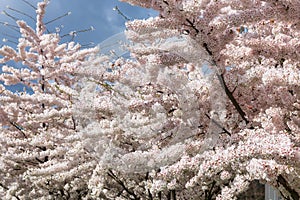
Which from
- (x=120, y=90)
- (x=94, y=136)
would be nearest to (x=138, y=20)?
(x=120, y=90)

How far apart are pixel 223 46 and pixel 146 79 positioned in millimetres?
1110

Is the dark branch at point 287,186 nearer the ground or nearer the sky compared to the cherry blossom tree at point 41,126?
nearer the ground

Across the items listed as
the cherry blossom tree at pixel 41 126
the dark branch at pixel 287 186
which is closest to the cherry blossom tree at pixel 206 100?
the dark branch at pixel 287 186

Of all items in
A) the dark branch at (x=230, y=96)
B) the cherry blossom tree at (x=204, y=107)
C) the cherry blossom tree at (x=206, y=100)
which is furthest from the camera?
the dark branch at (x=230, y=96)

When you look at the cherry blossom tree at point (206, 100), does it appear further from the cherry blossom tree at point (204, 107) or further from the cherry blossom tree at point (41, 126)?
the cherry blossom tree at point (41, 126)

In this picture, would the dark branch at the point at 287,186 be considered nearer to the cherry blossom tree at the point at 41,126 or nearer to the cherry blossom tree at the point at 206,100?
the cherry blossom tree at the point at 206,100

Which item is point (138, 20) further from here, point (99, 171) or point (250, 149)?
point (99, 171)

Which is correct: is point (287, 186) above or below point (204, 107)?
below

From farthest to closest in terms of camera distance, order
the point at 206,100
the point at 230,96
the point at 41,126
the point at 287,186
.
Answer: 1. the point at 41,126
2. the point at 206,100
3. the point at 230,96
4. the point at 287,186

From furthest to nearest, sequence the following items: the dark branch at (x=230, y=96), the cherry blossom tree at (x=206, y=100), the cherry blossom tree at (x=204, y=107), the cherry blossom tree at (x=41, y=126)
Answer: the cherry blossom tree at (x=41, y=126) < the dark branch at (x=230, y=96) < the cherry blossom tree at (x=206, y=100) < the cherry blossom tree at (x=204, y=107)

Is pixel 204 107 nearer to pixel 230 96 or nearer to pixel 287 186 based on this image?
pixel 230 96

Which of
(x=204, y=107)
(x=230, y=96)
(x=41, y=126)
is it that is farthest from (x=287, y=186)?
(x=41, y=126)

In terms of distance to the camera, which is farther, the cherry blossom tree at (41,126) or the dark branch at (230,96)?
the cherry blossom tree at (41,126)

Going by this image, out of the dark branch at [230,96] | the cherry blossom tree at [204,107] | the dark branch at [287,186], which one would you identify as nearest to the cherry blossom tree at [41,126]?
the cherry blossom tree at [204,107]
